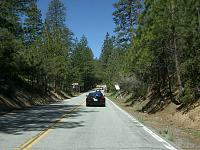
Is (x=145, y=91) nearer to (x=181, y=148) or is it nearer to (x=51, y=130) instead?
(x=51, y=130)

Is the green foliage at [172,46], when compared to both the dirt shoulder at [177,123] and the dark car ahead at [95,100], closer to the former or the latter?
the dirt shoulder at [177,123]

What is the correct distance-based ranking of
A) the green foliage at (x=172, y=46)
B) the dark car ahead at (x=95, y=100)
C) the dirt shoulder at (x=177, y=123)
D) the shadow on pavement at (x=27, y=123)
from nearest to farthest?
the dirt shoulder at (x=177, y=123)
the shadow on pavement at (x=27, y=123)
the green foliage at (x=172, y=46)
the dark car ahead at (x=95, y=100)

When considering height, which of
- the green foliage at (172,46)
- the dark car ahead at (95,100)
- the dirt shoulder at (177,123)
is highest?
the green foliage at (172,46)

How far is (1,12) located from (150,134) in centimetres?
1832

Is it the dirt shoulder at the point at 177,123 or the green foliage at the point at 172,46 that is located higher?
the green foliage at the point at 172,46

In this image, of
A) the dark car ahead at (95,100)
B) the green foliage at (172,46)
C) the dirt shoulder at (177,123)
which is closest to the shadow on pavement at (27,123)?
the dirt shoulder at (177,123)

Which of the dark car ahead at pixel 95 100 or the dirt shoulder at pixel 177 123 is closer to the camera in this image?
the dirt shoulder at pixel 177 123

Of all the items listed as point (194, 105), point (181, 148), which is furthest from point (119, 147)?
point (194, 105)

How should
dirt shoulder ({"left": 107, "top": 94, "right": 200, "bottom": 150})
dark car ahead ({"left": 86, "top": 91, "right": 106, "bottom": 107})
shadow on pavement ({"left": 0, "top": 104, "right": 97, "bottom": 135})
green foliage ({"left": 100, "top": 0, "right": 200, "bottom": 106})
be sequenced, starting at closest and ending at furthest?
dirt shoulder ({"left": 107, "top": 94, "right": 200, "bottom": 150}) < shadow on pavement ({"left": 0, "top": 104, "right": 97, "bottom": 135}) < green foliage ({"left": 100, "top": 0, "right": 200, "bottom": 106}) < dark car ahead ({"left": 86, "top": 91, "right": 106, "bottom": 107})

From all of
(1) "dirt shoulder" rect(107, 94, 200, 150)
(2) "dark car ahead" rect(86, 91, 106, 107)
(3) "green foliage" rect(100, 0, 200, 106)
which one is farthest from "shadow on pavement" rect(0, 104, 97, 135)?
(2) "dark car ahead" rect(86, 91, 106, 107)

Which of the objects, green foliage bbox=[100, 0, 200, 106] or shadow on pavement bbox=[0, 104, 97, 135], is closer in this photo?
shadow on pavement bbox=[0, 104, 97, 135]

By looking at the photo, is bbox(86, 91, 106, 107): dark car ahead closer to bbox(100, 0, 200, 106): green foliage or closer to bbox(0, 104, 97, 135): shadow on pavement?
bbox(100, 0, 200, 106): green foliage

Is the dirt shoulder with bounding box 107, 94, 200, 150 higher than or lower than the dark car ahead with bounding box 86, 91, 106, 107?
lower

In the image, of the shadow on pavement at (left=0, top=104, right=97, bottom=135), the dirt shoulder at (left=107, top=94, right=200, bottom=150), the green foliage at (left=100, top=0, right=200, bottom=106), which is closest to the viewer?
the dirt shoulder at (left=107, top=94, right=200, bottom=150)
